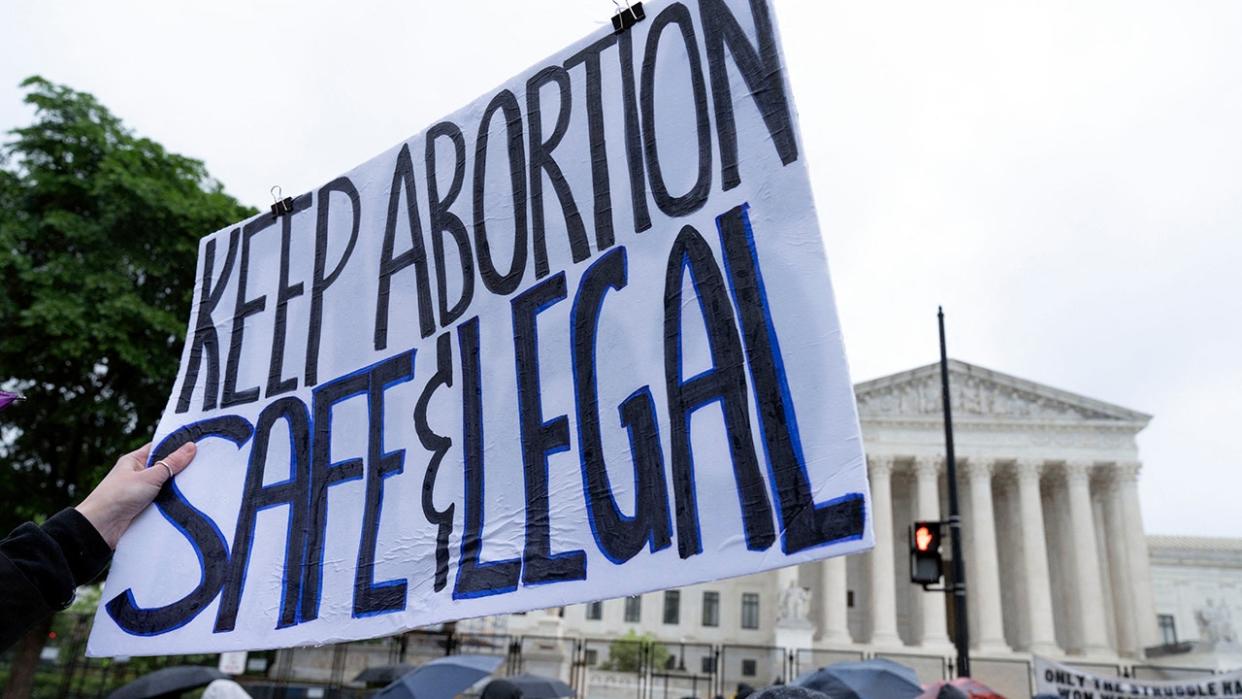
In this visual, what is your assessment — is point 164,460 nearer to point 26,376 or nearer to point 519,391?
point 519,391

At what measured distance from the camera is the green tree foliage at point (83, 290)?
16.5m

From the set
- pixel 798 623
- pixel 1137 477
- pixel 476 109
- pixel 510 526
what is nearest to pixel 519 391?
pixel 510 526

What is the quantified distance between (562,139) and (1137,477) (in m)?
59.7

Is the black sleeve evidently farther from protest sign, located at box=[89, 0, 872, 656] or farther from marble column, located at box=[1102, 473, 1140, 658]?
marble column, located at box=[1102, 473, 1140, 658]

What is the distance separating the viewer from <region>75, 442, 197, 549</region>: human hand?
2.69m

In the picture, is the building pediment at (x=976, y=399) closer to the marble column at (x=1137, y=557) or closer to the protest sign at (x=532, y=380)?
the marble column at (x=1137, y=557)

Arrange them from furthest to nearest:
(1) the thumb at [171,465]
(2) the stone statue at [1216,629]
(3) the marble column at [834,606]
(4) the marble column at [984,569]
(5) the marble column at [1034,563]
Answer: (3) the marble column at [834,606]
(4) the marble column at [984,569]
(5) the marble column at [1034,563]
(2) the stone statue at [1216,629]
(1) the thumb at [171,465]

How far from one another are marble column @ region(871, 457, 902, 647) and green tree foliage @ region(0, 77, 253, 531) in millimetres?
40687

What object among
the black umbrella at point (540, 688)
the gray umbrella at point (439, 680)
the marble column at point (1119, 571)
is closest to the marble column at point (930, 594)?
the marble column at point (1119, 571)

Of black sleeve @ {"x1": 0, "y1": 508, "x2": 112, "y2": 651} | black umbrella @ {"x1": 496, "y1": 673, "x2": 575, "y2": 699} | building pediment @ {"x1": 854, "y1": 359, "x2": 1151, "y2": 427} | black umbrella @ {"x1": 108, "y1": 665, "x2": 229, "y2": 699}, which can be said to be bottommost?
black umbrella @ {"x1": 496, "y1": 673, "x2": 575, "y2": 699}

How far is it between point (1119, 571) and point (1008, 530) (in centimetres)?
668

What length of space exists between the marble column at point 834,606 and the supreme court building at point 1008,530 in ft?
0.25

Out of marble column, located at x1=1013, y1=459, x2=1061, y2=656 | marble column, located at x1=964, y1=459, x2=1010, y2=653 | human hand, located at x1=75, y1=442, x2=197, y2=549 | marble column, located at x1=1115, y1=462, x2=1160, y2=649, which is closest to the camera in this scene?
human hand, located at x1=75, y1=442, x2=197, y2=549

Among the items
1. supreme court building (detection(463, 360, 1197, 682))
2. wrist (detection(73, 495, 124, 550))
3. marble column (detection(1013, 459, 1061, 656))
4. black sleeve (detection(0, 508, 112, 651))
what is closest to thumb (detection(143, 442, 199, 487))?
wrist (detection(73, 495, 124, 550))
